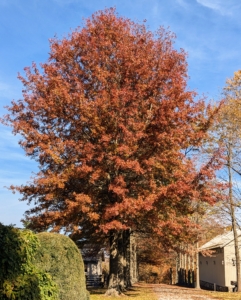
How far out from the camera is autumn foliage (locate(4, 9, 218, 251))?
1728cm

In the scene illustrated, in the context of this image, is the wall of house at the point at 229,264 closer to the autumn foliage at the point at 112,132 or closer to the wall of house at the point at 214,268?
the wall of house at the point at 214,268

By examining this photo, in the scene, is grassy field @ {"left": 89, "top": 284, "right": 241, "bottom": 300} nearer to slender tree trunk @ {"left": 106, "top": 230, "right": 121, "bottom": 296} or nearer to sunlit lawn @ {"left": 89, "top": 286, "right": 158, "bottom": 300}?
sunlit lawn @ {"left": 89, "top": 286, "right": 158, "bottom": 300}

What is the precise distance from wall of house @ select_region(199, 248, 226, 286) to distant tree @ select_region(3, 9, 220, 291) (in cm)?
2010

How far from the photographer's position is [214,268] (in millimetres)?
40750

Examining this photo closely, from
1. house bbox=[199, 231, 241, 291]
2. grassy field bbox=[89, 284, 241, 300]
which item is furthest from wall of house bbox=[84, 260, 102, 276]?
grassy field bbox=[89, 284, 241, 300]

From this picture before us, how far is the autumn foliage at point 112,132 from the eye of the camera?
17281 mm

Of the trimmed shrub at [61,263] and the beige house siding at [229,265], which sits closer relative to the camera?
the trimmed shrub at [61,263]

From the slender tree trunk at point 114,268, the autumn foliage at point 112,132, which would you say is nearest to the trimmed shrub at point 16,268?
the autumn foliage at point 112,132

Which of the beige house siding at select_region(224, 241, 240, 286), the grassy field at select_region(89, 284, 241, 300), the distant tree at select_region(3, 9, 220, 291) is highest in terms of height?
the distant tree at select_region(3, 9, 220, 291)

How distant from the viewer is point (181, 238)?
21.1 meters

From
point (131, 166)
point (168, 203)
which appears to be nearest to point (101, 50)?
point (131, 166)

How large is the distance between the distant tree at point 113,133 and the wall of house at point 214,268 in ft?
65.9

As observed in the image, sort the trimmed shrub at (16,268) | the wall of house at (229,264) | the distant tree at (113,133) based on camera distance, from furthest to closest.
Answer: the wall of house at (229,264), the distant tree at (113,133), the trimmed shrub at (16,268)

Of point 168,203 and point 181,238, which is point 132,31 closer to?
point 168,203
